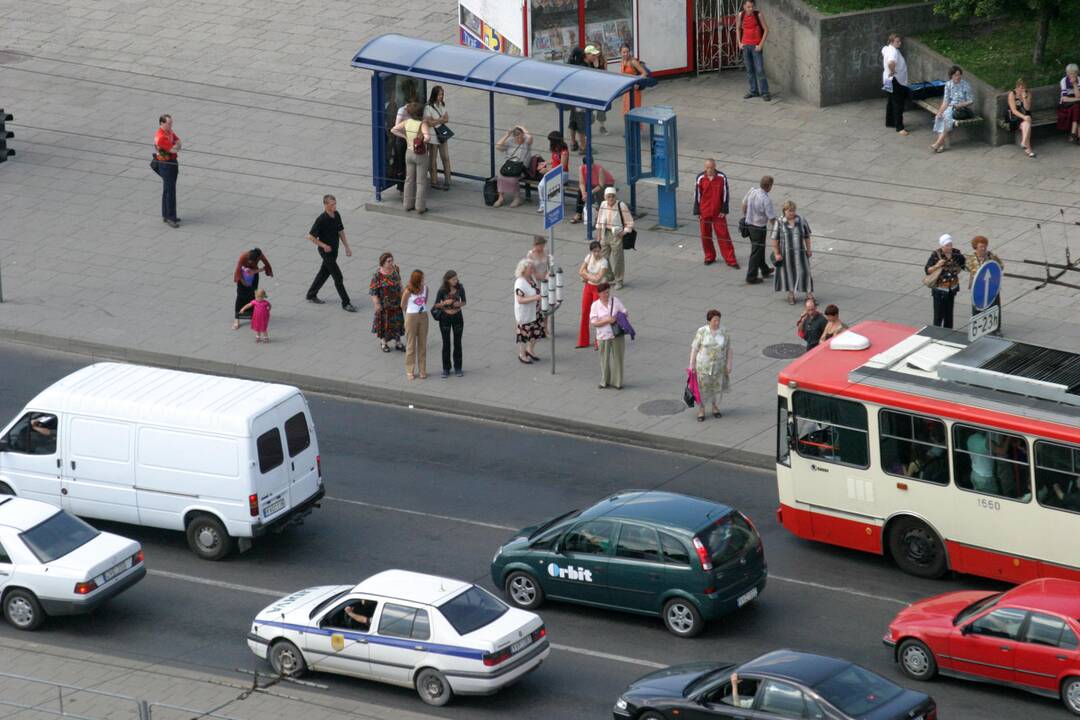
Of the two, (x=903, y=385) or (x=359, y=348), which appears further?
(x=359, y=348)

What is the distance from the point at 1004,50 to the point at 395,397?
16.0m

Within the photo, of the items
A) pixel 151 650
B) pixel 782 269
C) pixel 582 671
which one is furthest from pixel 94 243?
pixel 582 671

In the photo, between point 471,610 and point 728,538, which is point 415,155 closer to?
point 728,538

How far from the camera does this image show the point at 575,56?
37.2m

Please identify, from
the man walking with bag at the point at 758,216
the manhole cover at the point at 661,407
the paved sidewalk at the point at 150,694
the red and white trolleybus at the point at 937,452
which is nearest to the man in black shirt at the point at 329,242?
the manhole cover at the point at 661,407

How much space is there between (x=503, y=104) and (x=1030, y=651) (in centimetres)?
2311

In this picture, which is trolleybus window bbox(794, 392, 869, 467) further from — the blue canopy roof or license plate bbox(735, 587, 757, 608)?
the blue canopy roof

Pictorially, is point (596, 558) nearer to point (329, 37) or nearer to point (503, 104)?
point (503, 104)

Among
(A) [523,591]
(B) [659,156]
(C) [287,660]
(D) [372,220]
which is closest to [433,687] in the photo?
(C) [287,660]

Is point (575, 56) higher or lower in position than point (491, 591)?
higher

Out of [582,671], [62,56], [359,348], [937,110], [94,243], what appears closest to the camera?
[582,671]

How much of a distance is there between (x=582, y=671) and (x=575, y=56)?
1978 centimetres

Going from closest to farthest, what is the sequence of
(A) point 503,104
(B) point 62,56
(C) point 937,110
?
1. (C) point 937,110
2. (A) point 503,104
3. (B) point 62,56

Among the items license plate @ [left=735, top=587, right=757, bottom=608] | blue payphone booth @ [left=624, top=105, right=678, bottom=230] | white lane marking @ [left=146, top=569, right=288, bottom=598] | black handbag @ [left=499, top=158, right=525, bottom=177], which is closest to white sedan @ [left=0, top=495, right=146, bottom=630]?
white lane marking @ [left=146, top=569, right=288, bottom=598]
